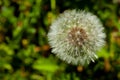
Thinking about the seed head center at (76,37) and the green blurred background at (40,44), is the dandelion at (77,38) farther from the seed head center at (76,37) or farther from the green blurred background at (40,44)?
the green blurred background at (40,44)

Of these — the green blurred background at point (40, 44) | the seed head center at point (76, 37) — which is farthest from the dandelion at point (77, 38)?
A: the green blurred background at point (40, 44)

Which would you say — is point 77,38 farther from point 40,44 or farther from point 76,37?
point 40,44

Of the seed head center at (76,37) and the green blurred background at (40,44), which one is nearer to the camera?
the seed head center at (76,37)

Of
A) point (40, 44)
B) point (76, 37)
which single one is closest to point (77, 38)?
point (76, 37)

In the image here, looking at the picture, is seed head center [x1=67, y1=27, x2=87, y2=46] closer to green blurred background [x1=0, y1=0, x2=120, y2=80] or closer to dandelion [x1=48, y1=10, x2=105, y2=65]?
dandelion [x1=48, y1=10, x2=105, y2=65]

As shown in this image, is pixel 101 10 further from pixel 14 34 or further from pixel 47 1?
pixel 14 34

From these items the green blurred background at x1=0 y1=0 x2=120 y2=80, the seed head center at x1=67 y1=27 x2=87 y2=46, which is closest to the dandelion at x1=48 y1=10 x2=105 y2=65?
the seed head center at x1=67 y1=27 x2=87 y2=46

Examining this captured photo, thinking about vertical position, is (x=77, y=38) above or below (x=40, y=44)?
above
